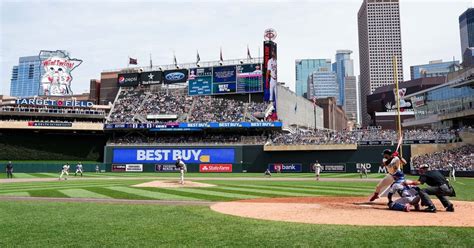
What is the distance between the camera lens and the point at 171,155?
56.9 m

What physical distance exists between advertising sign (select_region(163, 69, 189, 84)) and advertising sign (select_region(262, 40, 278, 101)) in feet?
51.7

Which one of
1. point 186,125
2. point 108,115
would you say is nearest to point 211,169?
point 186,125

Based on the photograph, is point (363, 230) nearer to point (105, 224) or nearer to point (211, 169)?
point (105, 224)

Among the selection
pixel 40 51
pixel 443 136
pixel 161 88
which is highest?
pixel 40 51

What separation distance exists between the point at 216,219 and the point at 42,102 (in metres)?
64.1

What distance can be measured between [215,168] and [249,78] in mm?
17824

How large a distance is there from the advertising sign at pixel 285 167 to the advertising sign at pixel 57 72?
45384 millimetres

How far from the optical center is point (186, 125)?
5875cm

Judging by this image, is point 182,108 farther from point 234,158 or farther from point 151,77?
point 234,158

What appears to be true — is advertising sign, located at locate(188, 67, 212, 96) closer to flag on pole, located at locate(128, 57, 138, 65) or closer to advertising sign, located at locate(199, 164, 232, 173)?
flag on pole, located at locate(128, 57, 138, 65)

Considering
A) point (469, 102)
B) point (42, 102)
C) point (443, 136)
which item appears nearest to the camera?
point (443, 136)

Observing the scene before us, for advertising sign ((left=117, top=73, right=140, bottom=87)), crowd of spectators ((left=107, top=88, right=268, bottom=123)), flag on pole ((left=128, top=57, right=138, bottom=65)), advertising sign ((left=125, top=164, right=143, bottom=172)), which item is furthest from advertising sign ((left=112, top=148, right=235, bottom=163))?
flag on pole ((left=128, top=57, right=138, bottom=65))

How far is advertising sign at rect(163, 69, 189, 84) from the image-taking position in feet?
228

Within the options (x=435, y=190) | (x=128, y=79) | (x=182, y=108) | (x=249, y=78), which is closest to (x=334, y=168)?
(x=249, y=78)
